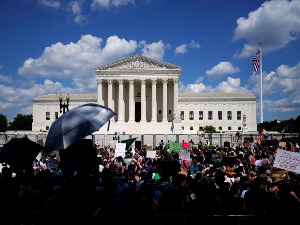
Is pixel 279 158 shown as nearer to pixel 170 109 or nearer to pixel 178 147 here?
pixel 178 147

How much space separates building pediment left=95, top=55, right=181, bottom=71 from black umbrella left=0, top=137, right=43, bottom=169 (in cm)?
5204

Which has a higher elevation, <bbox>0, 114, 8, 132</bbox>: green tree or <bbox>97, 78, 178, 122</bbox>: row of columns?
<bbox>97, 78, 178, 122</bbox>: row of columns

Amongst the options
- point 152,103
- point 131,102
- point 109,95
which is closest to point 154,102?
point 152,103

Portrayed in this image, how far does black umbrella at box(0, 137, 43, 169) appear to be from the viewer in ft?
33.6

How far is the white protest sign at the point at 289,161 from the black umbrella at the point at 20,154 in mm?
8111

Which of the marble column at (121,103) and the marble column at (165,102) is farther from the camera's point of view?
the marble column at (121,103)

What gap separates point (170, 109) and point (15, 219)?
6147 cm

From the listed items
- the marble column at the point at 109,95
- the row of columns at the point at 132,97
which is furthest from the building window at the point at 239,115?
the marble column at the point at 109,95

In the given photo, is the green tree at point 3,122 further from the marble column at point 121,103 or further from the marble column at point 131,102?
the marble column at point 131,102

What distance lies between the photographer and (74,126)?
A: 7.32 metres

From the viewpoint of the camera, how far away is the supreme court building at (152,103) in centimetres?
6131

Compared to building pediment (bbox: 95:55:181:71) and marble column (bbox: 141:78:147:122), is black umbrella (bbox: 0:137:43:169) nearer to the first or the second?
marble column (bbox: 141:78:147:122)

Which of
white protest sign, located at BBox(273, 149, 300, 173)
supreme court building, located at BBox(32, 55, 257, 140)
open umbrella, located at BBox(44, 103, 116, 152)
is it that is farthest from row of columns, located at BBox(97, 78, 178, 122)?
open umbrella, located at BBox(44, 103, 116, 152)

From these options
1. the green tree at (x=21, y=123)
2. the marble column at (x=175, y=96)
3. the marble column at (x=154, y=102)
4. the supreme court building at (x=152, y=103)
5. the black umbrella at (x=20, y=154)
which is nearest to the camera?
the black umbrella at (x=20, y=154)
